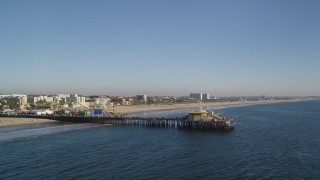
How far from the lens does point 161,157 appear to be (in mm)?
36719

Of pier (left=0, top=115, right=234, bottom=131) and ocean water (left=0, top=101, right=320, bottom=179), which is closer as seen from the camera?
ocean water (left=0, top=101, right=320, bottom=179)

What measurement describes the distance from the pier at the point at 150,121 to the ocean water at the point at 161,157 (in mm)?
9411

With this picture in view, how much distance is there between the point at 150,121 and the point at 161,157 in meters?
36.8

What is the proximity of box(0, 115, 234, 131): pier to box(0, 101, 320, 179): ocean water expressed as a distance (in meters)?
9.41

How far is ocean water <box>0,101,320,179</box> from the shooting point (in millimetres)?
30125

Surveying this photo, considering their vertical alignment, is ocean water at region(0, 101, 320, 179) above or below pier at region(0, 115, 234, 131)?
below

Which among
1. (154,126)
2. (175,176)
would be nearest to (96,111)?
(154,126)

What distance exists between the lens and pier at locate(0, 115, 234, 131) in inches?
2500

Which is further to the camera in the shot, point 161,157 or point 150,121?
point 150,121

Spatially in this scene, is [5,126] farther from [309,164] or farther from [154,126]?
[309,164]

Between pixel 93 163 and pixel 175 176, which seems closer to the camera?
pixel 175 176

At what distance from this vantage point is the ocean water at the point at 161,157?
30.1m

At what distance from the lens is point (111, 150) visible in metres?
41.3

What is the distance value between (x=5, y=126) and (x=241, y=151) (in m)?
50.6
